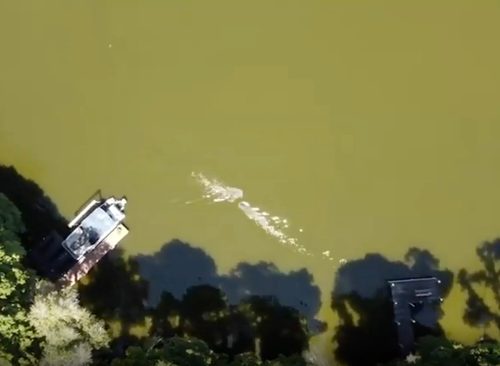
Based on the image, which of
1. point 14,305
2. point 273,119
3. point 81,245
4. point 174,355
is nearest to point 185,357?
point 174,355

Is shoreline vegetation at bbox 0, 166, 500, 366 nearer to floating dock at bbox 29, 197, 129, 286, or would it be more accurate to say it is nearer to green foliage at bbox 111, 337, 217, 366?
floating dock at bbox 29, 197, 129, 286

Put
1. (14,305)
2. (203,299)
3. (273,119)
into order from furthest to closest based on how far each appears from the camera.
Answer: (273,119), (203,299), (14,305)

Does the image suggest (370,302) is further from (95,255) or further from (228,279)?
(95,255)

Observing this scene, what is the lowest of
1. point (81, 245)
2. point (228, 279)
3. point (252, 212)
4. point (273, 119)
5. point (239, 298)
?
point (81, 245)

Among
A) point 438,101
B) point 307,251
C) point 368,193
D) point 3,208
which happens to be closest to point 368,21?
point 438,101

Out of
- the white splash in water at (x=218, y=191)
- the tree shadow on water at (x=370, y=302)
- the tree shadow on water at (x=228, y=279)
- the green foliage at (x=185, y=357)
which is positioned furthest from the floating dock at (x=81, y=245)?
the tree shadow on water at (x=370, y=302)

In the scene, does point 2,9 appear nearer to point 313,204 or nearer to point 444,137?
point 313,204

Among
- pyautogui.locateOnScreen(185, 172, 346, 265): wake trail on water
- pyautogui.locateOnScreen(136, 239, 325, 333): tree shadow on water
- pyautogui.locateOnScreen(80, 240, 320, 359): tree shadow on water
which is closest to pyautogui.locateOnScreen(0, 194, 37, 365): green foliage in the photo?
pyautogui.locateOnScreen(80, 240, 320, 359): tree shadow on water
